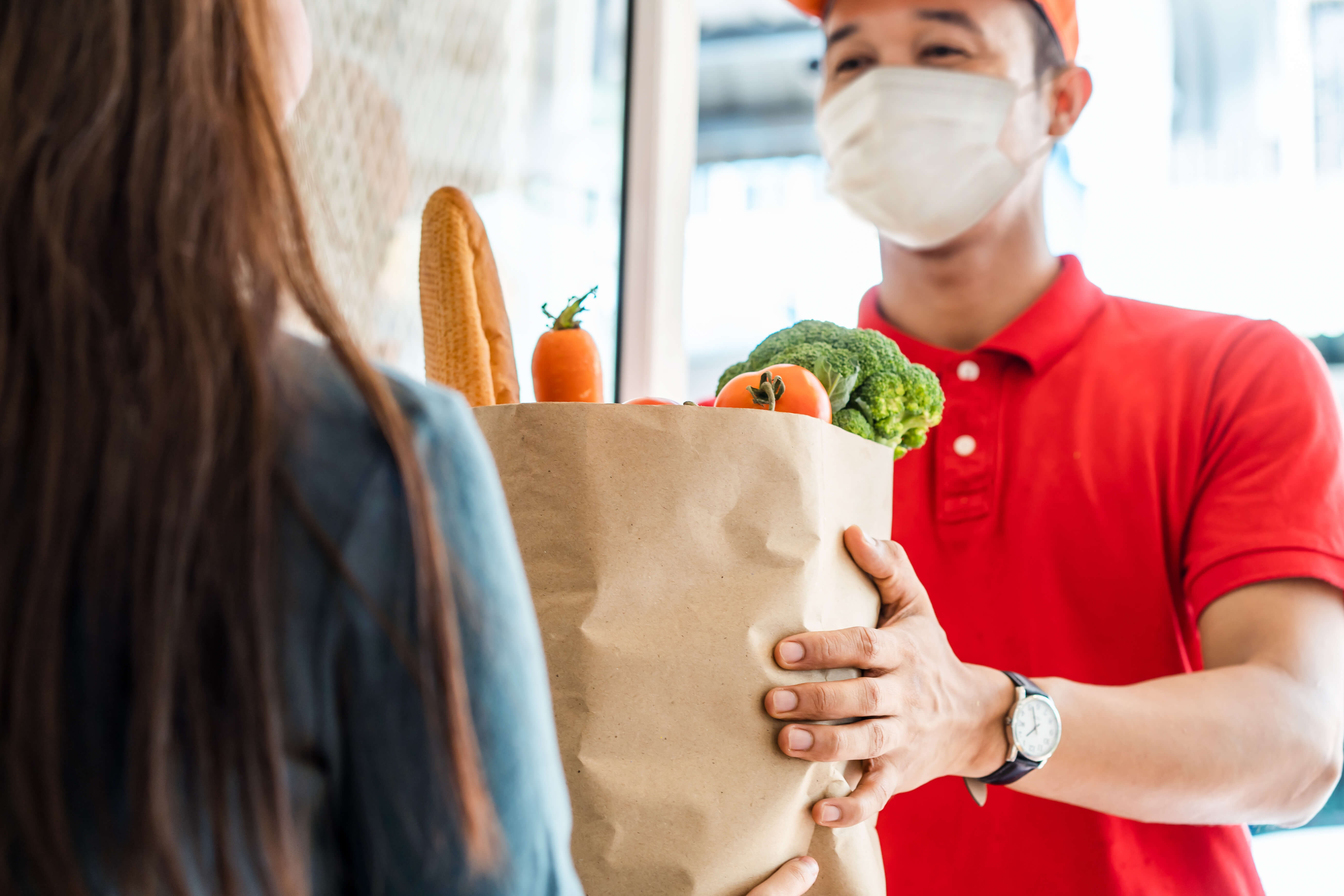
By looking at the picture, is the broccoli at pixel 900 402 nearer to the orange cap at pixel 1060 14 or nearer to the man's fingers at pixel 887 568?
the man's fingers at pixel 887 568

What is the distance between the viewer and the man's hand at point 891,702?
60cm

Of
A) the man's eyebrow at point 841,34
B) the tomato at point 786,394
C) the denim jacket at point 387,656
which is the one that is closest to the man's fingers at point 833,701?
the tomato at point 786,394

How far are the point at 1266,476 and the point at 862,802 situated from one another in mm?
579

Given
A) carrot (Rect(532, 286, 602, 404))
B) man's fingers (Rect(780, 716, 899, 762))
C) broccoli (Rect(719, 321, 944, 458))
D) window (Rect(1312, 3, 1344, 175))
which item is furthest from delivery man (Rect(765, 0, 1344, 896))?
window (Rect(1312, 3, 1344, 175))

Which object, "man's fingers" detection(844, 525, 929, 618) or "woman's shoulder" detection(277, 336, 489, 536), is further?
"man's fingers" detection(844, 525, 929, 618)

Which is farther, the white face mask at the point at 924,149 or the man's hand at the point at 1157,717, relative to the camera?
the white face mask at the point at 924,149

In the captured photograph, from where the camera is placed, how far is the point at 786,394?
0.66 m

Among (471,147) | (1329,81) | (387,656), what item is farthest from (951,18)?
(1329,81)

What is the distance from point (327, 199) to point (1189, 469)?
92 centimetres

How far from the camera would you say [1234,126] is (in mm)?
2098

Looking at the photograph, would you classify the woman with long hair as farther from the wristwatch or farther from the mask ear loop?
the mask ear loop

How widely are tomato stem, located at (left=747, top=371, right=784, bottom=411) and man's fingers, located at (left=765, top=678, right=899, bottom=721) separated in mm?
181

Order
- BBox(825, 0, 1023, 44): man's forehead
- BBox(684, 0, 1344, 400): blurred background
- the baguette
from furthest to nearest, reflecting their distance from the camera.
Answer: BBox(684, 0, 1344, 400): blurred background < BBox(825, 0, 1023, 44): man's forehead < the baguette

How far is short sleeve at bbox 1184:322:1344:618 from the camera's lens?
90 cm
